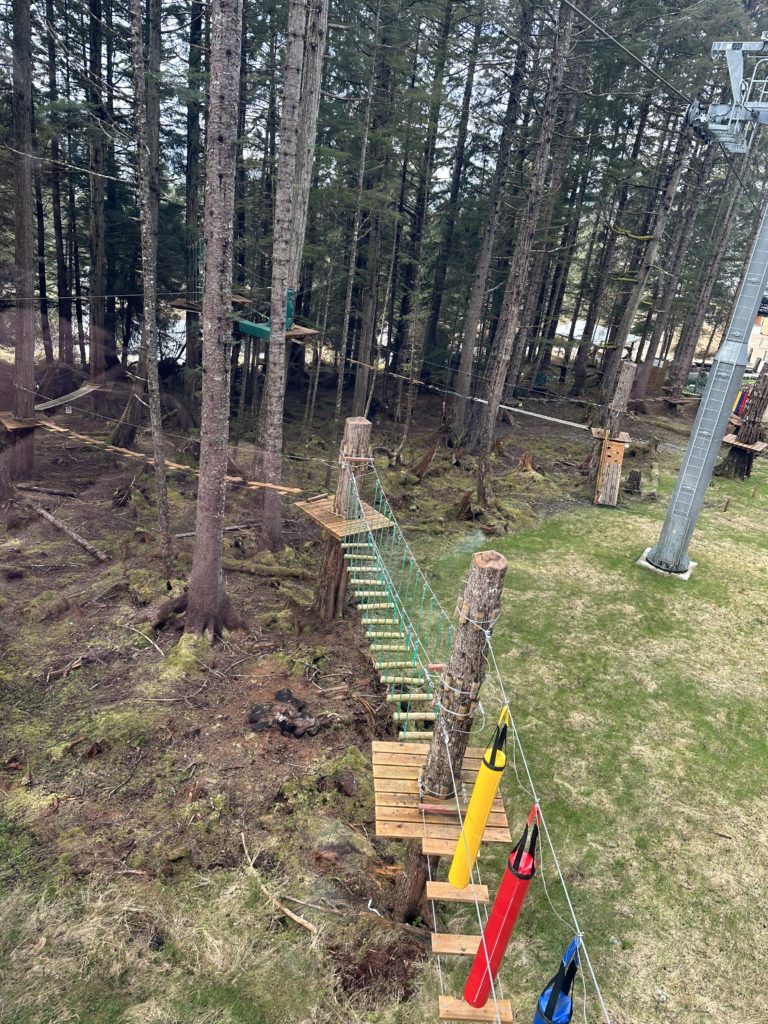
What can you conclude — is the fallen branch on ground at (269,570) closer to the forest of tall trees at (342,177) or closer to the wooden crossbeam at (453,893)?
the forest of tall trees at (342,177)

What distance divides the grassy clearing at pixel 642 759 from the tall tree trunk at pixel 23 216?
28.0 ft

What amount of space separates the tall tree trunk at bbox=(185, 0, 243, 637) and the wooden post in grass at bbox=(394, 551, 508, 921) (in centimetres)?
427

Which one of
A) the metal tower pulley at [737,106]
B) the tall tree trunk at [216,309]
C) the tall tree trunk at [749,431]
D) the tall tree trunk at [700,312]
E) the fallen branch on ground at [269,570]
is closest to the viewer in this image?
the tall tree trunk at [216,309]

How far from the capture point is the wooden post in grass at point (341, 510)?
7.34 m

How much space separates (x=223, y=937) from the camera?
4.37m

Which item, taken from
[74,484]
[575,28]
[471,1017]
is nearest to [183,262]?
[74,484]

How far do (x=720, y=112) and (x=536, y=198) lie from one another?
12.7 feet

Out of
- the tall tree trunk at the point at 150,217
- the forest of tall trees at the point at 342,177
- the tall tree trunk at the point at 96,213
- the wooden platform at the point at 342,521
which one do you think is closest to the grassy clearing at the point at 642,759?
the wooden platform at the point at 342,521

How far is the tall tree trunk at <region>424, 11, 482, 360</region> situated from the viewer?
1528 cm

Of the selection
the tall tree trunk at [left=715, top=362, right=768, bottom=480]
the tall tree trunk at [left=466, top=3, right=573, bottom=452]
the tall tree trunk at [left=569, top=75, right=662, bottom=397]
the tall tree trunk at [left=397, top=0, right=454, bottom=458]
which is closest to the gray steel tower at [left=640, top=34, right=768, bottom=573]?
the tall tree trunk at [left=466, top=3, right=573, bottom=452]

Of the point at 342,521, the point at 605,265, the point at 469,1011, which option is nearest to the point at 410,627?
the point at 342,521

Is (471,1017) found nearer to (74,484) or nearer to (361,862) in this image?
(361,862)

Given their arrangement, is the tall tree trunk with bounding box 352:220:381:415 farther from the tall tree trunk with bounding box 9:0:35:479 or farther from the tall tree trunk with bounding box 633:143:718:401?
the tall tree trunk with bounding box 633:143:718:401

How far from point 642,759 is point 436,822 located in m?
3.55
